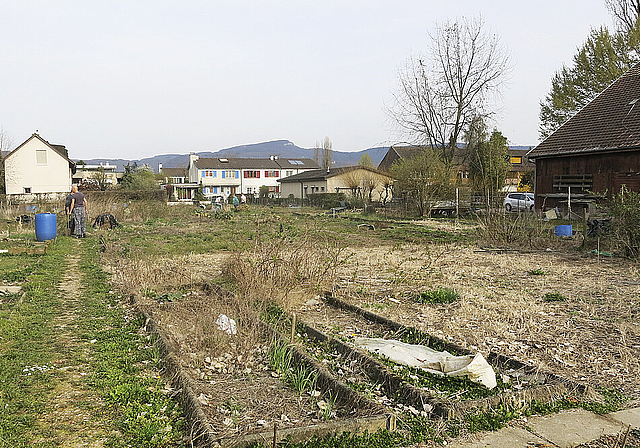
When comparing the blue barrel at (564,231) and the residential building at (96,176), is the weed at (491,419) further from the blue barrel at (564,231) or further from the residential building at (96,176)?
the residential building at (96,176)

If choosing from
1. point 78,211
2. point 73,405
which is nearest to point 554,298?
point 73,405

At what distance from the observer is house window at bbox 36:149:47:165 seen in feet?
184

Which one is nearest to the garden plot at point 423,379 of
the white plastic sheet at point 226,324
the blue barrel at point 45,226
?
the white plastic sheet at point 226,324

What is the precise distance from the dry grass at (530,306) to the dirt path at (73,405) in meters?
3.72

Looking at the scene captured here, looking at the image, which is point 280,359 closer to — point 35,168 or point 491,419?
point 491,419

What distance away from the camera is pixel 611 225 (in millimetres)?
12758

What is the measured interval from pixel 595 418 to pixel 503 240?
1157cm

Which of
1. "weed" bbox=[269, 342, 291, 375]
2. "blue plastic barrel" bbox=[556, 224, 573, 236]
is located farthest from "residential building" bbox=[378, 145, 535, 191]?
"weed" bbox=[269, 342, 291, 375]

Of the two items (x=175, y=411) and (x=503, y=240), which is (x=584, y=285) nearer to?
(x=503, y=240)

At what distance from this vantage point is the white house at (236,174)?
91312mm

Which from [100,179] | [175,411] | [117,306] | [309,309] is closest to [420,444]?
[175,411]

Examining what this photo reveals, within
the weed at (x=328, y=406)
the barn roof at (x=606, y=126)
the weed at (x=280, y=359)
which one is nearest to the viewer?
the weed at (x=328, y=406)

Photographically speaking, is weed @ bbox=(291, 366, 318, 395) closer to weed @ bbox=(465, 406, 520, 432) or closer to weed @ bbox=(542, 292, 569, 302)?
weed @ bbox=(465, 406, 520, 432)

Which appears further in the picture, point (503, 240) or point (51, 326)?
point (503, 240)
